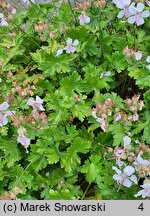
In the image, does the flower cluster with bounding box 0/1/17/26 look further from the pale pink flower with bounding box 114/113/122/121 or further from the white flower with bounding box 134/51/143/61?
the pale pink flower with bounding box 114/113/122/121

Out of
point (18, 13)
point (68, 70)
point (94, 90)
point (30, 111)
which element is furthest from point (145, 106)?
point (18, 13)

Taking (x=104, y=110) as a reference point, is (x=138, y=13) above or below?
above

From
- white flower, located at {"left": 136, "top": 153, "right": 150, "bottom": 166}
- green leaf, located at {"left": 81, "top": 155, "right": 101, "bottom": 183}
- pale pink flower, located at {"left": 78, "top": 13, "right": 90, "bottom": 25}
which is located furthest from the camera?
pale pink flower, located at {"left": 78, "top": 13, "right": 90, "bottom": 25}

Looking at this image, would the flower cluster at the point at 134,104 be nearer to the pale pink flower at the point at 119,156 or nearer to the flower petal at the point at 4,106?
the pale pink flower at the point at 119,156

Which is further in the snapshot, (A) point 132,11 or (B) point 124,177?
(A) point 132,11

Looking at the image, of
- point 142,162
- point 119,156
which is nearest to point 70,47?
point 119,156

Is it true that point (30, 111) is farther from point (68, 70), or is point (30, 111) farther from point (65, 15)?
point (65, 15)

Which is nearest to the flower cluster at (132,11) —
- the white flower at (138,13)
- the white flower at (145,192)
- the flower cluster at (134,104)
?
the white flower at (138,13)

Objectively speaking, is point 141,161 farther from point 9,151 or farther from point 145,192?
point 9,151

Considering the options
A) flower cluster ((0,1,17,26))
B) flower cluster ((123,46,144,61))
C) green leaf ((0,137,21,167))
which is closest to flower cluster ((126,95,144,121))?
flower cluster ((123,46,144,61))

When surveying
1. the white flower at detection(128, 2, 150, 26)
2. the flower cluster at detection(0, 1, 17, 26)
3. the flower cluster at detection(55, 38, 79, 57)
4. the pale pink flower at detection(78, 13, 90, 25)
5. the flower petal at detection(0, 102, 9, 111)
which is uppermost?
the flower cluster at detection(0, 1, 17, 26)
